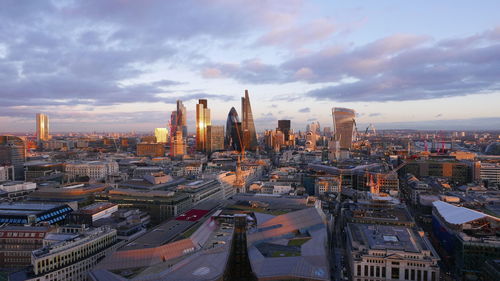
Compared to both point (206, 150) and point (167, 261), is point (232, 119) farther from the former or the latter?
point (167, 261)

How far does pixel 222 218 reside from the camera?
42.6 m

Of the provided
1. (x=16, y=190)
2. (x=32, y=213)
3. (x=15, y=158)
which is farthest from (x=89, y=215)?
(x=15, y=158)

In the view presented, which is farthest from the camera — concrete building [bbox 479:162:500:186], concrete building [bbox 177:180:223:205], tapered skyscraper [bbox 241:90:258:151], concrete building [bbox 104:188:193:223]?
tapered skyscraper [bbox 241:90:258:151]

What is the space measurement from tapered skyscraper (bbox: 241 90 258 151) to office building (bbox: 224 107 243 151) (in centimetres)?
328

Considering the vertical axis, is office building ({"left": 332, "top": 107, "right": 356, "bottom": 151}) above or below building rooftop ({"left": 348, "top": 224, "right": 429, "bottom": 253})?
above

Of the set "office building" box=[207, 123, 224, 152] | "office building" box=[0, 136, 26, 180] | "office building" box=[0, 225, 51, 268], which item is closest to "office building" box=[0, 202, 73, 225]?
"office building" box=[0, 225, 51, 268]

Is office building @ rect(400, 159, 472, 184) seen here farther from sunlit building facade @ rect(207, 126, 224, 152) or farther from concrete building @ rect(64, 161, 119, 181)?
sunlit building facade @ rect(207, 126, 224, 152)

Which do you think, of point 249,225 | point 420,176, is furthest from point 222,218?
point 420,176

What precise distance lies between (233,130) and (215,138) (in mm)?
11515

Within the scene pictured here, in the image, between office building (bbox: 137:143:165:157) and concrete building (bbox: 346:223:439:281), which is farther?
office building (bbox: 137:143:165:157)

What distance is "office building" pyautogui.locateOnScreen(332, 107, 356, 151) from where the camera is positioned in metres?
144

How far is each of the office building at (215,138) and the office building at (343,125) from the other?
61.5 metres

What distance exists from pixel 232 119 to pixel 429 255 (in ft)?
471

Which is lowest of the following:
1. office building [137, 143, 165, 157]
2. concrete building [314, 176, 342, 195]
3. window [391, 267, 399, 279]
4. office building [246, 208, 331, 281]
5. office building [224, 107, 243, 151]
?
window [391, 267, 399, 279]
